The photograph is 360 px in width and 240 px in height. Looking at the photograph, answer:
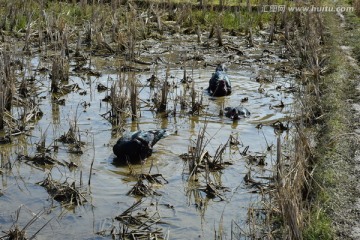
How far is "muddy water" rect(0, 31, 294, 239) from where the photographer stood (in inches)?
204

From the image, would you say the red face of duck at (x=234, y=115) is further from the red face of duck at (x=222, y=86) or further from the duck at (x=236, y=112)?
the red face of duck at (x=222, y=86)

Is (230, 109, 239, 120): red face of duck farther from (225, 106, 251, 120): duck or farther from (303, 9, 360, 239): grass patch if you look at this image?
(303, 9, 360, 239): grass patch

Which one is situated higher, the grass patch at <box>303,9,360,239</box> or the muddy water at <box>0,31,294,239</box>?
the grass patch at <box>303,9,360,239</box>

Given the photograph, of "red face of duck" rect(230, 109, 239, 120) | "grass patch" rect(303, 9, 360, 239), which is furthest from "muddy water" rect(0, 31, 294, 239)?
"grass patch" rect(303, 9, 360, 239)

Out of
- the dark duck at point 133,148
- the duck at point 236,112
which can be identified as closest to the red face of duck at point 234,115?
the duck at point 236,112

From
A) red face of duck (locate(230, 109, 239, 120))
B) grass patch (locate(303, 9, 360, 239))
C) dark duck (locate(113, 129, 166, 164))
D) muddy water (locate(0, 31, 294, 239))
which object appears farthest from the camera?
red face of duck (locate(230, 109, 239, 120))

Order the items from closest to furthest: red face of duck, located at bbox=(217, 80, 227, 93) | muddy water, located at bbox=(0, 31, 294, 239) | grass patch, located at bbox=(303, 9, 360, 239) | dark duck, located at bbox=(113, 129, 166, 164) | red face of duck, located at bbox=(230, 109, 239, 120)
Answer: grass patch, located at bbox=(303, 9, 360, 239)
muddy water, located at bbox=(0, 31, 294, 239)
dark duck, located at bbox=(113, 129, 166, 164)
red face of duck, located at bbox=(230, 109, 239, 120)
red face of duck, located at bbox=(217, 80, 227, 93)

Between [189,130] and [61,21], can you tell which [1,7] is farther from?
[189,130]

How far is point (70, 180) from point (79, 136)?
76 cm

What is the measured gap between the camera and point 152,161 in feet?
20.4

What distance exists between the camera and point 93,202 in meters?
5.48

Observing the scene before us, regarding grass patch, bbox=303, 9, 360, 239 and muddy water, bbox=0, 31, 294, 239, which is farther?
muddy water, bbox=0, 31, 294, 239

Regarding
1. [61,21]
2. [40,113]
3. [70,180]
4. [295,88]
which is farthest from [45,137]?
[61,21]

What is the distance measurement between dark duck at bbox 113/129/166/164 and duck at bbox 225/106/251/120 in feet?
4.91
